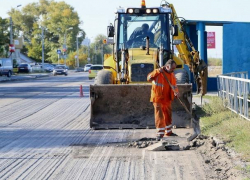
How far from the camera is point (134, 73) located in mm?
14414

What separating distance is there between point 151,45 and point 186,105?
2.16 meters

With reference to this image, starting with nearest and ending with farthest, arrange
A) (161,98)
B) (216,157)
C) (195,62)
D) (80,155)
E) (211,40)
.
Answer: (216,157), (80,155), (161,98), (195,62), (211,40)

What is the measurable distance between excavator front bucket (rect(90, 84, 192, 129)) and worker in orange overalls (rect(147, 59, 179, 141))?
1.43 meters

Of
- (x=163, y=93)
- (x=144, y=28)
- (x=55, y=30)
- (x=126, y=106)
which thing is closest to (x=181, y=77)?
(x=144, y=28)

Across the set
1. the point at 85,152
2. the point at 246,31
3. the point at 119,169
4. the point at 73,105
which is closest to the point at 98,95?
the point at 85,152

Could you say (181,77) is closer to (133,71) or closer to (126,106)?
(133,71)

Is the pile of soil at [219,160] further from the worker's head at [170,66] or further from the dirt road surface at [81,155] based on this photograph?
the worker's head at [170,66]

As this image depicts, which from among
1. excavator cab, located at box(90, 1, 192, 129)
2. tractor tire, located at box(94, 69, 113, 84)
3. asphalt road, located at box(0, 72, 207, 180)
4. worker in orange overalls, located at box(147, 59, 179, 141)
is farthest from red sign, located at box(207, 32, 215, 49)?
worker in orange overalls, located at box(147, 59, 179, 141)

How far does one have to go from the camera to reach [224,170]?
8.68 metres

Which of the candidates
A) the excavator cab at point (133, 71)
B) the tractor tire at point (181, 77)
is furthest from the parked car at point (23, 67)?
the tractor tire at point (181, 77)

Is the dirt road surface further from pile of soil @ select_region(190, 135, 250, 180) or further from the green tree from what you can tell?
the green tree

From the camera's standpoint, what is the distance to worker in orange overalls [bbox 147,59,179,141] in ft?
39.7

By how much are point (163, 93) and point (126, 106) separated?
5.94 feet

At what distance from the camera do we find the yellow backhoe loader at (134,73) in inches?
539
